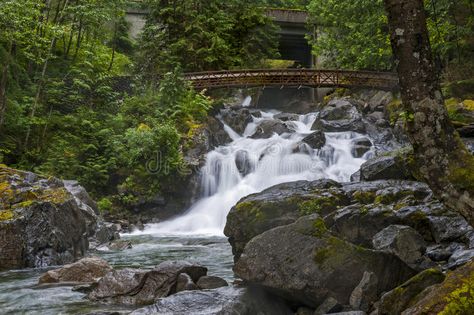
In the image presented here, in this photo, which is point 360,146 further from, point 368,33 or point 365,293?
point 365,293

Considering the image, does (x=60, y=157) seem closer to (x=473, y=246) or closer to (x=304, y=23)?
(x=473, y=246)

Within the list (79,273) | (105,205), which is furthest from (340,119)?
(79,273)

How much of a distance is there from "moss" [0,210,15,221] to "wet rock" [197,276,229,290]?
5.23 meters

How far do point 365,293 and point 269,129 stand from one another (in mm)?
19608

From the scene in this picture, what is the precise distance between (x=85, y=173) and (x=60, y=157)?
1.25m

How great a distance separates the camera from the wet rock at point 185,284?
25.8 ft

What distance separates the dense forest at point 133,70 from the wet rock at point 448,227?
8.73 meters

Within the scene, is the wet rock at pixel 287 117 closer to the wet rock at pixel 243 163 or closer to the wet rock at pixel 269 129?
the wet rock at pixel 269 129

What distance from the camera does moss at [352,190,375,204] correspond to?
10.4 m

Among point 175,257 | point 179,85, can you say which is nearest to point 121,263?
point 175,257

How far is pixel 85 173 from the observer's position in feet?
68.9

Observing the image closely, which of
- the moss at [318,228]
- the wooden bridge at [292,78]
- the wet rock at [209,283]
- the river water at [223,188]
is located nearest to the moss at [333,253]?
the moss at [318,228]

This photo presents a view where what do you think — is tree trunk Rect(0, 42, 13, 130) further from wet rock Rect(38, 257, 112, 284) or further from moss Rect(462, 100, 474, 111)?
moss Rect(462, 100, 474, 111)

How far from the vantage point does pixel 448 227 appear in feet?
27.5
